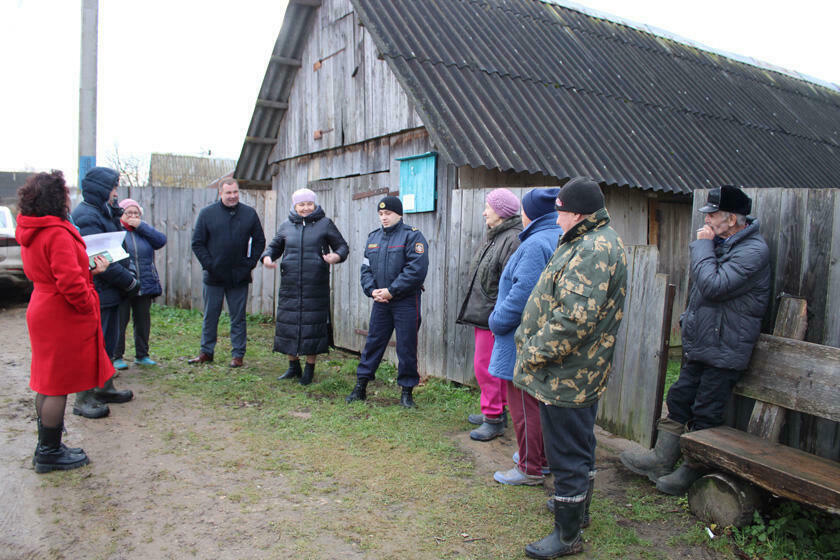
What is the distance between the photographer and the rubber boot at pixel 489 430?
4867 mm

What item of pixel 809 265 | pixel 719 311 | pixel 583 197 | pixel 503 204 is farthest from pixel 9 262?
pixel 809 265

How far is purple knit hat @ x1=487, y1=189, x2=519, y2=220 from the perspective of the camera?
4.60 metres

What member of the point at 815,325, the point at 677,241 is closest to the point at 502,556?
the point at 815,325

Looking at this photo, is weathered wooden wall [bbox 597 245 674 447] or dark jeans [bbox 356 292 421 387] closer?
weathered wooden wall [bbox 597 245 674 447]

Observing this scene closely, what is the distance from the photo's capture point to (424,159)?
22.3 ft

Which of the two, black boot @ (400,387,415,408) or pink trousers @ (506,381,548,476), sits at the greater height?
pink trousers @ (506,381,548,476)

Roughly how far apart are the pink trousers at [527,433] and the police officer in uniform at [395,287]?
170 centimetres

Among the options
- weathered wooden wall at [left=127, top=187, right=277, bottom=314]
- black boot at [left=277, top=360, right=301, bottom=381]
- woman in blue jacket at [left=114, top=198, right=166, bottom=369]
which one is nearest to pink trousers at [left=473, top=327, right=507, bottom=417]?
black boot at [left=277, top=360, right=301, bottom=381]

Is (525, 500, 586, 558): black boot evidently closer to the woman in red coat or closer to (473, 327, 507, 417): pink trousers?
(473, 327, 507, 417): pink trousers

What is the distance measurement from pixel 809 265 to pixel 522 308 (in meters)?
1.69

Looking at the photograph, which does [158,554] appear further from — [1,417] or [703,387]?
[703,387]

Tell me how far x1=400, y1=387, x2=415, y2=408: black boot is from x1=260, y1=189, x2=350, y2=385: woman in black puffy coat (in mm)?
1074

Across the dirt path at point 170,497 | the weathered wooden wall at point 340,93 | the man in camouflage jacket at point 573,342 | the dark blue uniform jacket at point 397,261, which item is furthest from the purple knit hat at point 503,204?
the weathered wooden wall at point 340,93

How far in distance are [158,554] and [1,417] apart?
115 inches
